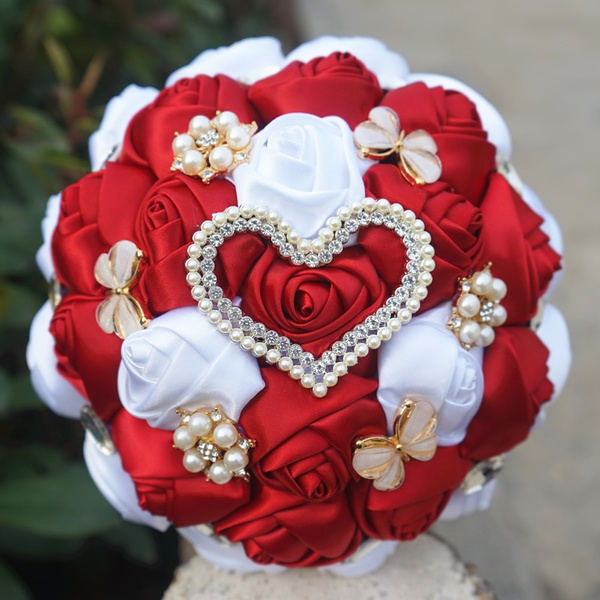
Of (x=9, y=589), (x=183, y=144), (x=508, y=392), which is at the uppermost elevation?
(x=183, y=144)

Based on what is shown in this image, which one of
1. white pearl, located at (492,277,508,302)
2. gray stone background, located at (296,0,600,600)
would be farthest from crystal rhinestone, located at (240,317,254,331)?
gray stone background, located at (296,0,600,600)

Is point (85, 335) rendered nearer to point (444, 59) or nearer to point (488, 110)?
point (488, 110)

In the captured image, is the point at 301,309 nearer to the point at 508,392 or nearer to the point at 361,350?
the point at 361,350

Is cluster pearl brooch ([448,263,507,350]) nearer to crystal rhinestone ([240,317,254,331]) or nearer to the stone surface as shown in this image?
crystal rhinestone ([240,317,254,331])

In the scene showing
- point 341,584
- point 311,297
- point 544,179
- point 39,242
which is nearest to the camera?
point 311,297

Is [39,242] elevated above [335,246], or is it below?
below

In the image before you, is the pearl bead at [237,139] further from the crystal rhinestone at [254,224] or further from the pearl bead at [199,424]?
the pearl bead at [199,424]

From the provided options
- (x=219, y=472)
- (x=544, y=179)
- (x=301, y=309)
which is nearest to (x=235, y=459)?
(x=219, y=472)
